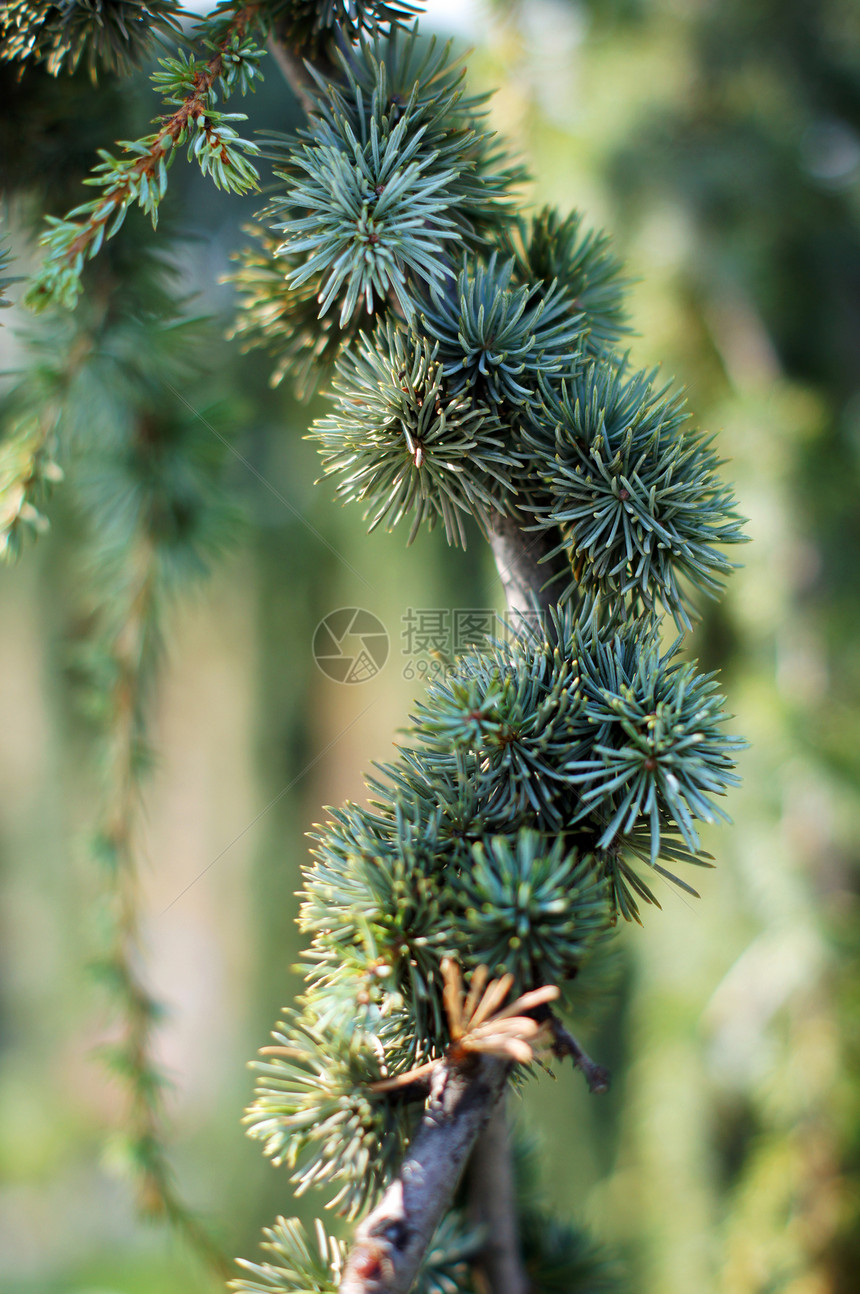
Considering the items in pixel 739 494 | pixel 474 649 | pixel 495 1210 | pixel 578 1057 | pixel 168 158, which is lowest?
pixel 495 1210

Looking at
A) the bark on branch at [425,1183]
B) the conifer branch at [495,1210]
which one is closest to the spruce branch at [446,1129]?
the bark on branch at [425,1183]

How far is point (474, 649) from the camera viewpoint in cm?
30

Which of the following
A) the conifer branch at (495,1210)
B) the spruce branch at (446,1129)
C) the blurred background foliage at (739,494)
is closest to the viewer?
the spruce branch at (446,1129)

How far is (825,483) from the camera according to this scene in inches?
36.6

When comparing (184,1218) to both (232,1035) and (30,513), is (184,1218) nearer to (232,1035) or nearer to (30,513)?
A: (30,513)

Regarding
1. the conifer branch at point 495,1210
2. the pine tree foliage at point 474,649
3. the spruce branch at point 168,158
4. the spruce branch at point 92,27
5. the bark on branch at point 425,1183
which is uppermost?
the spruce branch at point 92,27

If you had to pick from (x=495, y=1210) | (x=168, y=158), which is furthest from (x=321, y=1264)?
(x=168, y=158)

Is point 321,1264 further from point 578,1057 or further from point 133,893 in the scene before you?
point 133,893

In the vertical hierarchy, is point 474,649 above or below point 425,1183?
above

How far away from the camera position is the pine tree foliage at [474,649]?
25 cm

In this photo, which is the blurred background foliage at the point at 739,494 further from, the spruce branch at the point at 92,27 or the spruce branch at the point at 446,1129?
the spruce branch at the point at 446,1129

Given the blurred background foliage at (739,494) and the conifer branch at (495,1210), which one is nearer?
the conifer branch at (495,1210)

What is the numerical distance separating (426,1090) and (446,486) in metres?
0.22

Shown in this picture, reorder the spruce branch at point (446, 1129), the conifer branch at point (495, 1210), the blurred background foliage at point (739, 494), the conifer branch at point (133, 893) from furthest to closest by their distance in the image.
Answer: the blurred background foliage at point (739, 494) → the conifer branch at point (133, 893) → the conifer branch at point (495, 1210) → the spruce branch at point (446, 1129)
